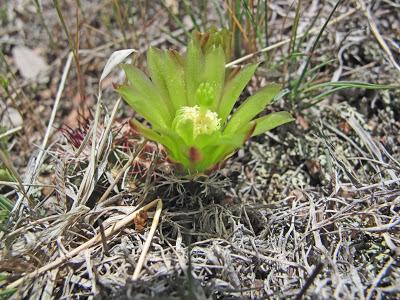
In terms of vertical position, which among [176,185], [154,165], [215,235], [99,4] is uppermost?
[99,4]

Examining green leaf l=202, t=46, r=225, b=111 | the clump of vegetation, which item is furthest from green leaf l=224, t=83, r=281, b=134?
green leaf l=202, t=46, r=225, b=111

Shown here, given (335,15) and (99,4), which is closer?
(335,15)

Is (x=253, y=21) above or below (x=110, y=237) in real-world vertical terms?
above

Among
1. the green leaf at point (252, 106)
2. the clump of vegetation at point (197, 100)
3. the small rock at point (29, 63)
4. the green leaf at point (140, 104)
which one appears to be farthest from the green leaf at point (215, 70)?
the small rock at point (29, 63)

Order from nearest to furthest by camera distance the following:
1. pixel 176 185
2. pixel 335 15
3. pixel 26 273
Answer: pixel 26 273 → pixel 176 185 → pixel 335 15

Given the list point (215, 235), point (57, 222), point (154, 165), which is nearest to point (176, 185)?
point (154, 165)

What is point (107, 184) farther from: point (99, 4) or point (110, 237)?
point (99, 4)

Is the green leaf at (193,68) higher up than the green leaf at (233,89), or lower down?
higher up

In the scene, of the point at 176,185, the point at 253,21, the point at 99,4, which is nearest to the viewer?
the point at 176,185

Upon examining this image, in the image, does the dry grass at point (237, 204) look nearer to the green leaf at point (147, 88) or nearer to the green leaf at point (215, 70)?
the green leaf at point (147, 88)

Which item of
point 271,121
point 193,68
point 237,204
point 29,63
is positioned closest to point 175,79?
point 193,68
